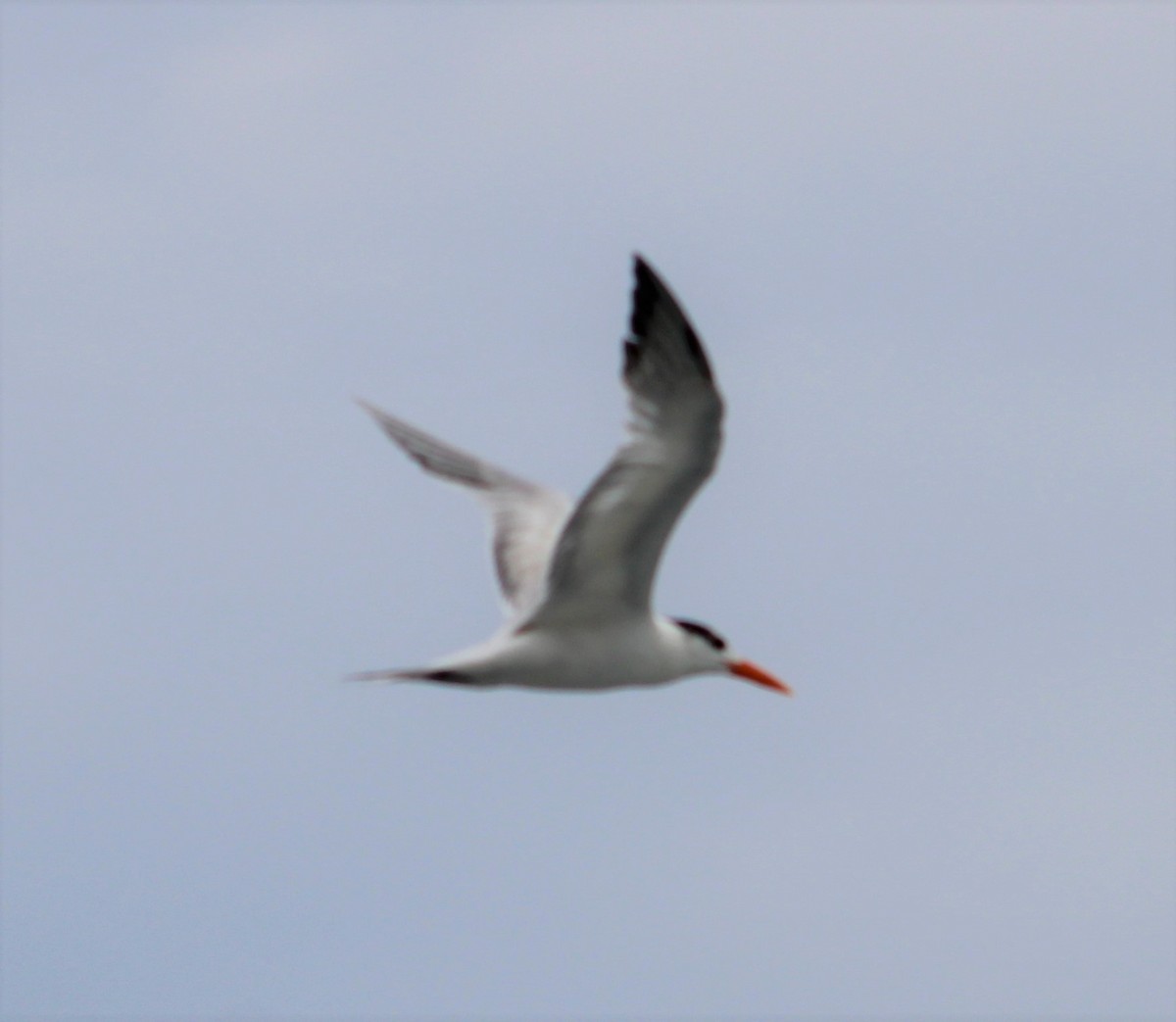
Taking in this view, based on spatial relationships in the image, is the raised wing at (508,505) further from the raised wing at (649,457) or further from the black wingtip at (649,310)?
the black wingtip at (649,310)

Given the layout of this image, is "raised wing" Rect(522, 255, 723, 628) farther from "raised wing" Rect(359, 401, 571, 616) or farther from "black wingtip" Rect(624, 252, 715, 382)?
"raised wing" Rect(359, 401, 571, 616)

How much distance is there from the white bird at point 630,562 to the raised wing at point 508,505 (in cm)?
2

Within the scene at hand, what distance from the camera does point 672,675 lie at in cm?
1490

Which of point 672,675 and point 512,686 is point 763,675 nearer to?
point 672,675

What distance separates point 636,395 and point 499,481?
421 cm

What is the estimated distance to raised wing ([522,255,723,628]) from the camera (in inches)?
500

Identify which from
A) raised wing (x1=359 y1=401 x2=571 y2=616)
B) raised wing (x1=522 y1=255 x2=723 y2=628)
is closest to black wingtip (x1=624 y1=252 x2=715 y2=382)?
raised wing (x1=522 y1=255 x2=723 y2=628)

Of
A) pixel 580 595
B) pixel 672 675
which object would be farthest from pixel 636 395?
pixel 672 675

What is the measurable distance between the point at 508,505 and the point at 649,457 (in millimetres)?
3868

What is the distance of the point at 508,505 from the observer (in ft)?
54.9

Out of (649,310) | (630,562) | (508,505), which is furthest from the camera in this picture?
(508,505)

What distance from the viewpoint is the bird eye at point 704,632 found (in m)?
15.2

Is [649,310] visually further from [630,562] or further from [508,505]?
[508,505]

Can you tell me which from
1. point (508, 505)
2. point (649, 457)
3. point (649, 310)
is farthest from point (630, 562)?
point (508, 505)
